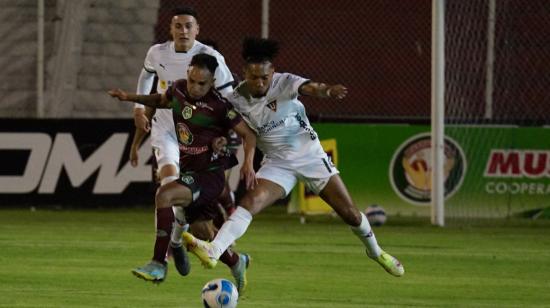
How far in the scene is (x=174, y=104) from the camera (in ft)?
35.2

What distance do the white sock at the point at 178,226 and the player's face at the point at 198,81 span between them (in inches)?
40.9

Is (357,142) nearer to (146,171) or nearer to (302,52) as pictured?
(146,171)

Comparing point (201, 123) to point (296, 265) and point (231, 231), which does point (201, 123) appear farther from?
point (296, 265)

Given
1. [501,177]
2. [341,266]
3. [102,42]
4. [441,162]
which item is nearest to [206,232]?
[341,266]

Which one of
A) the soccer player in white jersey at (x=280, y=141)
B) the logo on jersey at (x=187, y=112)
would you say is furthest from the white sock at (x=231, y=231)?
the logo on jersey at (x=187, y=112)

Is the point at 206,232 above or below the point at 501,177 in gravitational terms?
above

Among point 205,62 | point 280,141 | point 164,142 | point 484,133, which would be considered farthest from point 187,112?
point 484,133

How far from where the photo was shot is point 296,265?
41.9 ft

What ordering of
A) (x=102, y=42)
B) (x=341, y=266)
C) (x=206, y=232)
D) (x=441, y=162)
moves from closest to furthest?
(x=206, y=232)
(x=341, y=266)
(x=441, y=162)
(x=102, y=42)

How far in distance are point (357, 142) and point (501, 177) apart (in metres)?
1.95

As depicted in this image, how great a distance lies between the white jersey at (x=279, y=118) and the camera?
419 inches

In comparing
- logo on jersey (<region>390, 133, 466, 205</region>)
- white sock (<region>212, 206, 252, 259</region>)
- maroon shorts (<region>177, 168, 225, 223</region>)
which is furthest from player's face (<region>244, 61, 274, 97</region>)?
logo on jersey (<region>390, 133, 466, 205</region>)

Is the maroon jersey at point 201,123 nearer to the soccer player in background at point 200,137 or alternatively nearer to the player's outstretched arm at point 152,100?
the soccer player in background at point 200,137

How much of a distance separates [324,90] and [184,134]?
128 centimetres
